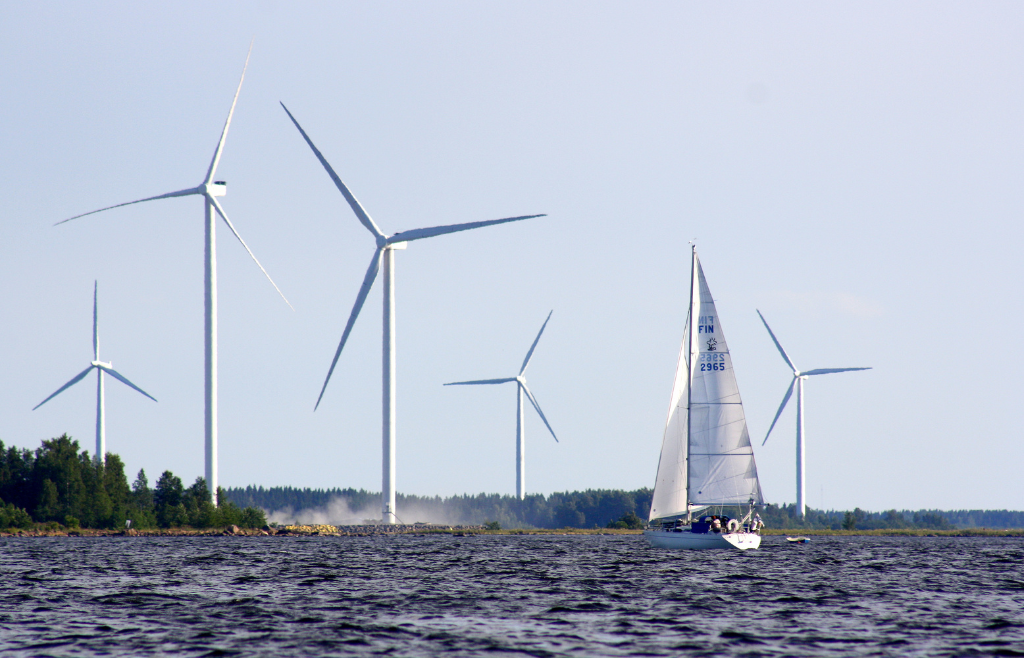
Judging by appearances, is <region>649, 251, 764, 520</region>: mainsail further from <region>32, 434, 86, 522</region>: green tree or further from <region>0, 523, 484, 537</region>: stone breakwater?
<region>32, 434, 86, 522</region>: green tree

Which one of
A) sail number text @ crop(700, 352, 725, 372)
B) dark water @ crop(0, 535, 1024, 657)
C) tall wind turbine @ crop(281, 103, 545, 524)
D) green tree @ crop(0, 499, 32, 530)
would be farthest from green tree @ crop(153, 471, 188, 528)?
sail number text @ crop(700, 352, 725, 372)

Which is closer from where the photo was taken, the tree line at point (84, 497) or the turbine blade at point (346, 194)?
the turbine blade at point (346, 194)

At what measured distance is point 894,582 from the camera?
68.1 metres

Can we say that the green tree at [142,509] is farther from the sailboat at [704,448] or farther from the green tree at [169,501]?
the sailboat at [704,448]

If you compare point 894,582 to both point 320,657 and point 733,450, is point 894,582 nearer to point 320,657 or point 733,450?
point 733,450

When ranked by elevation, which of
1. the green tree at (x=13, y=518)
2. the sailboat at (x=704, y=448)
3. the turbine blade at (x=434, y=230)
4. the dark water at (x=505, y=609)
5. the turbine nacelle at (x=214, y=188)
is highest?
the turbine nacelle at (x=214, y=188)

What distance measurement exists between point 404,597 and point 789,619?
58.4 feet

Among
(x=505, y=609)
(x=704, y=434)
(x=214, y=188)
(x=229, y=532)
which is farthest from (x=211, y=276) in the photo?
(x=505, y=609)

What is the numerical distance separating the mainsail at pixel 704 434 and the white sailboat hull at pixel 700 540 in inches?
75.8

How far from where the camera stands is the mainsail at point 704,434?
98750 millimetres

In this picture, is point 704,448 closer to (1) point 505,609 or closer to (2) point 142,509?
(1) point 505,609

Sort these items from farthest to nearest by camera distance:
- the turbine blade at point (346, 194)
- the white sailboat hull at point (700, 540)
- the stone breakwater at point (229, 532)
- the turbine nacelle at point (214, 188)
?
1. the stone breakwater at point (229, 532)
2. the turbine nacelle at point (214, 188)
3. the turbine blade at point (346, 194)
4. the white sailboat hull at point (700, 540)

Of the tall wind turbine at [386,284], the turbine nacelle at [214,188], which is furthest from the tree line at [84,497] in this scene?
the turbine nacelle at [214,188]

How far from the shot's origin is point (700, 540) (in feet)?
325
